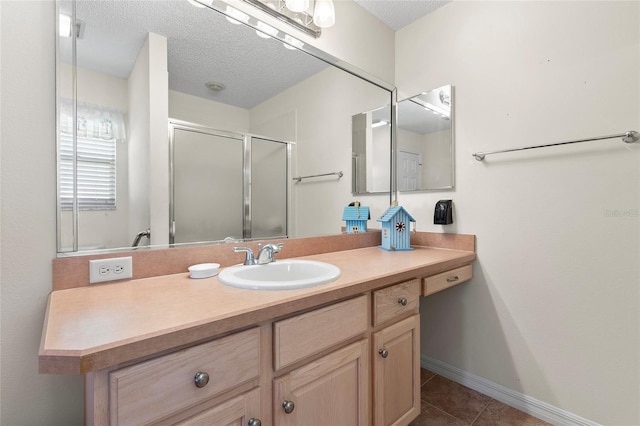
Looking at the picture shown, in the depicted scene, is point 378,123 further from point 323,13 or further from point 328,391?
point 328,391

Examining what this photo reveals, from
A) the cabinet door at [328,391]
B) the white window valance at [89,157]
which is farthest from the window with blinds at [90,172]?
the cabinet door at [328,391]

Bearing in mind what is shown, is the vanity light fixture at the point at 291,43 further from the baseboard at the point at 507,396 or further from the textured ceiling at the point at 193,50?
the baseboard at the point at 507,396

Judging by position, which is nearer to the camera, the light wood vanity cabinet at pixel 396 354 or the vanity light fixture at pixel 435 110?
the light wood vanity cabinet at pixel 396 354

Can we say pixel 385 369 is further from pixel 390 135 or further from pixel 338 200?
pixel 390 135

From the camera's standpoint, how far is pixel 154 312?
744 mm

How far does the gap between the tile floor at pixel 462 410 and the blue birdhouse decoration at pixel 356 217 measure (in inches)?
41.6

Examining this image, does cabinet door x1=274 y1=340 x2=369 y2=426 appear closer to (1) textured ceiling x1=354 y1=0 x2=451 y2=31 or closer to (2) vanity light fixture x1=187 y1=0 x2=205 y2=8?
→ (2) vanity light fixture x1=187 y1=0 x2=205 y2=8

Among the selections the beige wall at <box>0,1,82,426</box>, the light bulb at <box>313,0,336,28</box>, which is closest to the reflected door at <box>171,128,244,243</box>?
the beige wall at <box>0,1,82,426</box>

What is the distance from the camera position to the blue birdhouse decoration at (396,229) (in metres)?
1.83

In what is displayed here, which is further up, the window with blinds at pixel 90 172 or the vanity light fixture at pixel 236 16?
the vanity light fixture at pixel 236 16

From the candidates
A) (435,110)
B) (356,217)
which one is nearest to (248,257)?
(356,217)

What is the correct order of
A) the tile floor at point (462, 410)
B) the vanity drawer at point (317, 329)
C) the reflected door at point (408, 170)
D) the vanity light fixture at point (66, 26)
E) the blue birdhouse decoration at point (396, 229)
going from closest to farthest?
the vanity drawer at point (317, 329)
the vanity light fixture at point (66, 26)
the tile floor at point (462, 410)
the blue birdhouse decoration at point (396, 229)
the reflected door at point (408, 170)

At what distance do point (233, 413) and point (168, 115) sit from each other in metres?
1.10

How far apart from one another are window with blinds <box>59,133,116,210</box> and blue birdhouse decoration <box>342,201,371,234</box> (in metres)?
1.24
